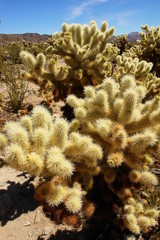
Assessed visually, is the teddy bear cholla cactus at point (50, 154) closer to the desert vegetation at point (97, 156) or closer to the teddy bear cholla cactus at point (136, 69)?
the desert vegetation at point (97, 156)

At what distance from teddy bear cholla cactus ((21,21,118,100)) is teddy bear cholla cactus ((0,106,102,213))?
7.61ft

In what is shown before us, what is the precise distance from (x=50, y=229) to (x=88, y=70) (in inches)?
135

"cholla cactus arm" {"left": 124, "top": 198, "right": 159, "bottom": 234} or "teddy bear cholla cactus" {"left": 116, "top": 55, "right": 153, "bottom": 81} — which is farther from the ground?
"teddy bear cholla cactus" {"left": 116, "top": 55, "right": 153, "bottom": 81}

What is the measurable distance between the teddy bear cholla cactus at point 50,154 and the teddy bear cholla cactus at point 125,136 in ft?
0.81

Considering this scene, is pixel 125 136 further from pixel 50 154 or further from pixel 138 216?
pixel 138 216

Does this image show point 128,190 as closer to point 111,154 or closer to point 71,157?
point 111,154

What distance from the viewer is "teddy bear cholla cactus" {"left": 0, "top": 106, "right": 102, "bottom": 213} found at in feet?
6.37

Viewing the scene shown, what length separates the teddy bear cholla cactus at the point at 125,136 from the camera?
228cm

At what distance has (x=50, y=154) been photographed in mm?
1994

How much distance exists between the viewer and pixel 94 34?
186 inches

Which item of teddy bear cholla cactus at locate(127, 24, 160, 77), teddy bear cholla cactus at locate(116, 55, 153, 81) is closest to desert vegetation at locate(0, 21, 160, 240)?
teddy bear cholla cactus at locate(116, 55, 153, 81)

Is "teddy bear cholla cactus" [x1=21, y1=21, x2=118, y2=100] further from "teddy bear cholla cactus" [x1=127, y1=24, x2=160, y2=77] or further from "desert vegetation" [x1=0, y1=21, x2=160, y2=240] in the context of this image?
"teddy bear cholla cactus" [x1=127, y1=24, x2=160, y2=77]

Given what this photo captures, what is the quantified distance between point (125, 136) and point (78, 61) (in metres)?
2.90

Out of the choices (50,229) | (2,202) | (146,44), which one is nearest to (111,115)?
(50,229)
